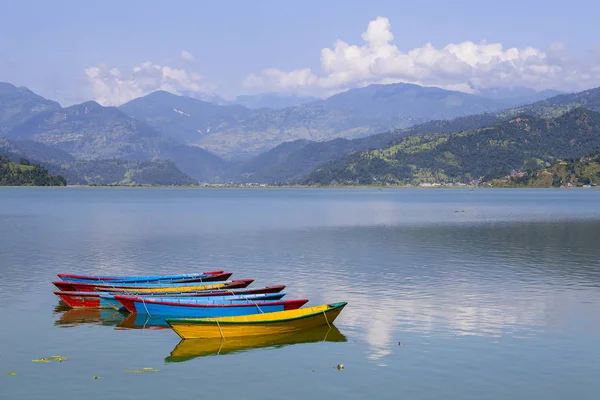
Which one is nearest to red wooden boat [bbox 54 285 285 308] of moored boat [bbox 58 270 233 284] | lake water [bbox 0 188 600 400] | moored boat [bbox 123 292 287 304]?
lake water [bbox 0 188 600 400]

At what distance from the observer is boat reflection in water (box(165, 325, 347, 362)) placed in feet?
135

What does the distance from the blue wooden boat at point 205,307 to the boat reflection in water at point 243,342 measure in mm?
3128

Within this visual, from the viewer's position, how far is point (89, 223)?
154750 millimetres

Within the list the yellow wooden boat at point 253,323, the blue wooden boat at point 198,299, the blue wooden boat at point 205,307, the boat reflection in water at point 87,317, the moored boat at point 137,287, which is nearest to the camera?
the yellow wooden boat at point 253,323

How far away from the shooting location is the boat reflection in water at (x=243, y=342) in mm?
41094

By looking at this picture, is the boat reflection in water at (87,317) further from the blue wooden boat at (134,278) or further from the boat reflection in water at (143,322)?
the blue wooden boat at (134,278)

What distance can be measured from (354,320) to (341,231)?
275 ft

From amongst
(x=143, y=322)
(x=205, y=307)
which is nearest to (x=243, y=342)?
(x=205, y=307)

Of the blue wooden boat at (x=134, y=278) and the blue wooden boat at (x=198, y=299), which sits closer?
the blue wooden boat at (x=198, y=299)

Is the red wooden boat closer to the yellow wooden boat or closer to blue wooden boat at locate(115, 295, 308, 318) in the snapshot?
blue wooden boat at locate(115, 295, 308, 318)

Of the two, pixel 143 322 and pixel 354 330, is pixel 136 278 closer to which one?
pixel 143 322

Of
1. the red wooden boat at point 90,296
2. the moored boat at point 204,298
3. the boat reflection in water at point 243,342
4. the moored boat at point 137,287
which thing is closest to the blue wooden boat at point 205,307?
the moored boat at point 204,298

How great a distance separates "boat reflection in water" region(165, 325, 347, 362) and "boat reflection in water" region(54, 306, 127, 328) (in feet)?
31.5

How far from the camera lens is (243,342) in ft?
142
